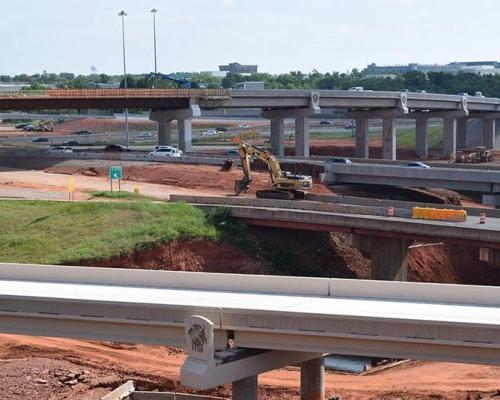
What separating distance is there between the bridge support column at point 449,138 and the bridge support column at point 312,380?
95.8m

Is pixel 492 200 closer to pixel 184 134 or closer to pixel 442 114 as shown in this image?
pixel 184 134

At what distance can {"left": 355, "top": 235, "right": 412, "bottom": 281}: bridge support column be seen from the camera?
55625mm

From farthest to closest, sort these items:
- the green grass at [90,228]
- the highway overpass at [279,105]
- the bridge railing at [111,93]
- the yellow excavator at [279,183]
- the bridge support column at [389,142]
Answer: the bridge support column at [389,142]
the highway overpass at [279,105]
the bridge railing at [111,93]
the yellow excavator at [279,183]
the green grass at [90,228]

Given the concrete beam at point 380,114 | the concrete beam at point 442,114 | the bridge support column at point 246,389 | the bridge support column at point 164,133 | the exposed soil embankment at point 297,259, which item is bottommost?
the exposed soil embankment at point 297,259

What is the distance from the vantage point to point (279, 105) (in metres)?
108

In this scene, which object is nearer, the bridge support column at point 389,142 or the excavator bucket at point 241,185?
the excavator bucket at point 241,185

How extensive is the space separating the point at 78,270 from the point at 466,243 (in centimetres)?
2484

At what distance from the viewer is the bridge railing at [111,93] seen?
92.4 metres

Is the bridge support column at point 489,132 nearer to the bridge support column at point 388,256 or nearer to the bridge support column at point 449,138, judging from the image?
the bridge support column at point 449,138

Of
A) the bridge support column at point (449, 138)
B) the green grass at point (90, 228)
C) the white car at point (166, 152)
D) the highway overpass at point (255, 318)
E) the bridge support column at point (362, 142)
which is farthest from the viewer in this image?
the bridge support column at point (449, 138)

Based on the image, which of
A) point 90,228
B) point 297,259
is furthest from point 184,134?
point 297,259

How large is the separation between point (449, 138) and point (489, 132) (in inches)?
591

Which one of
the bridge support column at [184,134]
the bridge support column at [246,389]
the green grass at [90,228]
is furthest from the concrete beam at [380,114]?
the bridge support column at [246,389]

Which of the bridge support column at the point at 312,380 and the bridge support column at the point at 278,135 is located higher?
the bridge support column at the point at 278,135
